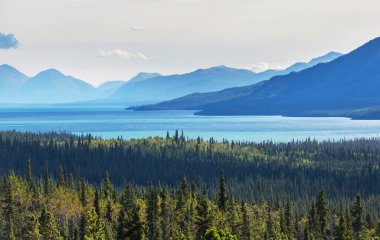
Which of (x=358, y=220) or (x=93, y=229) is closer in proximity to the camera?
(x=93, y=229)

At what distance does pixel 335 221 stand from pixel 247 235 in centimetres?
3911

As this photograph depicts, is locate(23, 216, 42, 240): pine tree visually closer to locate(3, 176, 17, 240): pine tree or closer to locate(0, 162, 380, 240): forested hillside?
locate(0, 162, 380, 240): forested hillside

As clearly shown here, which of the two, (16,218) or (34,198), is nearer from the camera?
(16,218)

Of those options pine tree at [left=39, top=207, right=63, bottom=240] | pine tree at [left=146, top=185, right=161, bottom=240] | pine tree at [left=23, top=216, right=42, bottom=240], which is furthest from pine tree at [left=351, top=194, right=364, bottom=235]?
pine tree at [left=23, top=216, right=42, bottom=240]

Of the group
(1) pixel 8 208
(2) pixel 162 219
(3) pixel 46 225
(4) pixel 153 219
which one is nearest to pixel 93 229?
(3) pixel 46 225

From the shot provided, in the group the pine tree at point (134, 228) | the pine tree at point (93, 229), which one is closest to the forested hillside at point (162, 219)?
the pine tree at point (93, 229)

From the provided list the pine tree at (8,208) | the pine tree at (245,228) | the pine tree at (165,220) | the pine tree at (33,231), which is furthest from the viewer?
the pine tree at (165,220)

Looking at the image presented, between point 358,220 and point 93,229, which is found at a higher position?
point 93,229

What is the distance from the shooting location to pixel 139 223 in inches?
3861

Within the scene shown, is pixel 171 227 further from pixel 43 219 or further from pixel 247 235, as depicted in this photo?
pixel 43 219

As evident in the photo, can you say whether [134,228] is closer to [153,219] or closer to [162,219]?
[153,219]

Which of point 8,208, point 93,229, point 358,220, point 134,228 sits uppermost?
point 134,228

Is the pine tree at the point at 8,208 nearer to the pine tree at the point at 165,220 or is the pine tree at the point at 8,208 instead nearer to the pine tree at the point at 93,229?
the pine tree at the point at 93,229

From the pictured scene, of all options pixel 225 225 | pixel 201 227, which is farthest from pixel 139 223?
pixel 225 225
